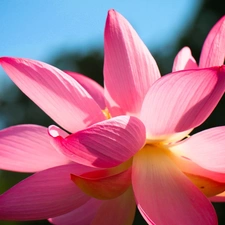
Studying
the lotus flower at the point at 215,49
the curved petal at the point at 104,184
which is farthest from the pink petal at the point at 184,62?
the curved petal at the point at 104,184

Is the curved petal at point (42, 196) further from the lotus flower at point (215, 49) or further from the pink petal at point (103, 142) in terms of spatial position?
the lotus flower at point (215, 49)

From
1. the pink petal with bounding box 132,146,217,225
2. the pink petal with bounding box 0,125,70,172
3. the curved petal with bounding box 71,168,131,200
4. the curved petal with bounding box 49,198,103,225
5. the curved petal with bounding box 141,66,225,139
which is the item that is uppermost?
the curved petal with bounding box 141,66,225,139

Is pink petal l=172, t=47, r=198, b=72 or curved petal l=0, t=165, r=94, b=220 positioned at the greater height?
pink petal l=172, t=47, r=198, b=72

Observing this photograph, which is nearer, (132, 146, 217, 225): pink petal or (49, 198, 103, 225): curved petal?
(132, 146, 217, 225): pink petal

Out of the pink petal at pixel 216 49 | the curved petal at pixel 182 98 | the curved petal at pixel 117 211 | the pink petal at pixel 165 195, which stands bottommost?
the curved petal at pixel 117 211

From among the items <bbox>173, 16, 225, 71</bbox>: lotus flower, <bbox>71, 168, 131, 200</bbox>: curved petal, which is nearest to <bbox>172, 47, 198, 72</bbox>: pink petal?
<bbox>173, 16, 225, 71</bbox>: lotus flower

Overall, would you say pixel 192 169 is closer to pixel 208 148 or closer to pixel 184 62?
pixel 208 148

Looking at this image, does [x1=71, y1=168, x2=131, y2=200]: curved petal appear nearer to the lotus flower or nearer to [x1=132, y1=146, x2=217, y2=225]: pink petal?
[x1=132, y1=146, x2=217, y2=225]: pink petal
